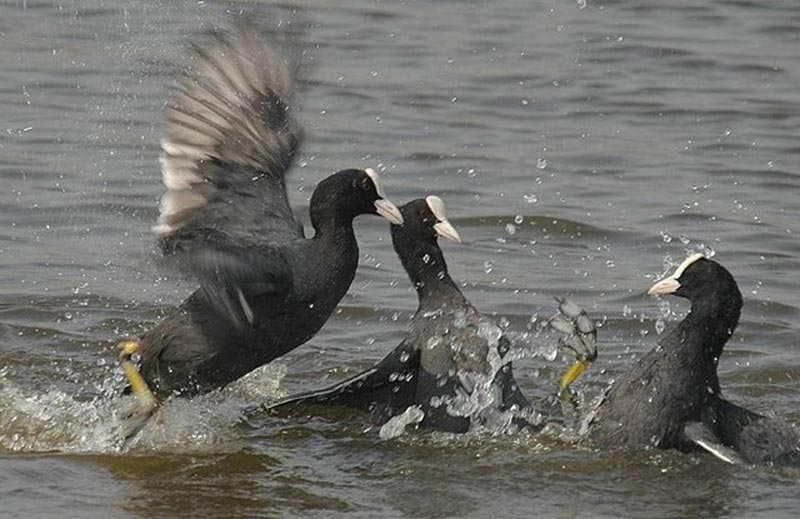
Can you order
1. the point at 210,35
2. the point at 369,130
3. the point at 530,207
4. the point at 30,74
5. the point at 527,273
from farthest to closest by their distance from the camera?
the point at 30,74
the point at 369,130
the point at 530,207
the point at 527,273
the point at 210,35

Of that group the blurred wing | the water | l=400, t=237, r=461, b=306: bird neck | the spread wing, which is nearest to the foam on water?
the water

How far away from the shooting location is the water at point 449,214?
5543 mm

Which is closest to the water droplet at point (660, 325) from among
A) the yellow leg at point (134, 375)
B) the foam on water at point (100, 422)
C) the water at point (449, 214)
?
the water at point (449, 214)

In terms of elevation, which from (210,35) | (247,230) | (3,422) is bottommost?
(3,422)

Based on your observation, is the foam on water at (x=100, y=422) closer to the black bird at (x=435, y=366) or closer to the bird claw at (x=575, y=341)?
the black bird at (x=435, y=366)

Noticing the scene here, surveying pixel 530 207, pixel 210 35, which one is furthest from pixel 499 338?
pixel 530 207

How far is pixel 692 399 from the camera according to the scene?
582 cm

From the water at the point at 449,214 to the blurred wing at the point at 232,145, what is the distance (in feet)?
0.83

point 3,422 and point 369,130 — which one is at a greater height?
point 369,130

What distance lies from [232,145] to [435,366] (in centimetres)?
102

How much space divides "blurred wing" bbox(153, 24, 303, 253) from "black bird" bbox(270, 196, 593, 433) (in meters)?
0.45

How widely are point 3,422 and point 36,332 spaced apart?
3.91 feet

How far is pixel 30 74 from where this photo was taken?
10.7 metres

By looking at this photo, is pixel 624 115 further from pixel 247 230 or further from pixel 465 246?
pixel 247 230
